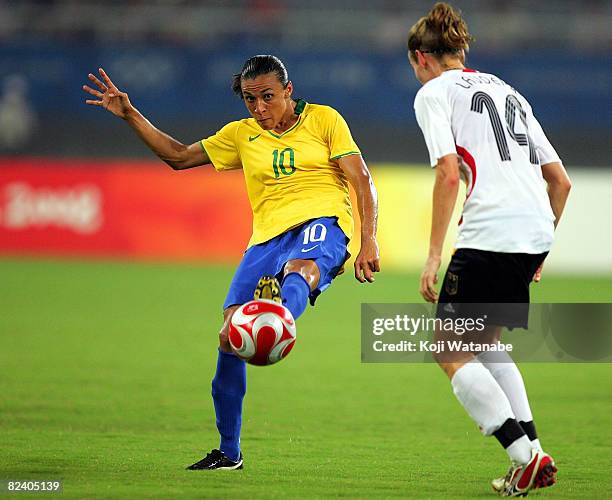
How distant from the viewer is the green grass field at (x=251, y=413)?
5.70m

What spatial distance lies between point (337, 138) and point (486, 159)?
4.15 feet

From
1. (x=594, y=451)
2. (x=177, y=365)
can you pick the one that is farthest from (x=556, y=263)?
(x=594, y=451)

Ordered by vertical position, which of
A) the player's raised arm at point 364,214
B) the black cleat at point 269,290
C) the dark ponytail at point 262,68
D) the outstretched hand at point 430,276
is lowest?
the black cleat at point 269,290

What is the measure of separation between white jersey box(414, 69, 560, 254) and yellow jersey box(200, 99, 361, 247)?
43.2 inches

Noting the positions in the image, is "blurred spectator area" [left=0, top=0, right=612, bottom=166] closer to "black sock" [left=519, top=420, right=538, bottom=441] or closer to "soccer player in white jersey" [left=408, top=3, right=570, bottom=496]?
"soccer player in white jersey" [left=408, top=3, right=570, bottom=496]

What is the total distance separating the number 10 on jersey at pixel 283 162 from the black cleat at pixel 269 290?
920 millimetres

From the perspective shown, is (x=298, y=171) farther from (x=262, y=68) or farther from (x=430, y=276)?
(x=430, y=276)

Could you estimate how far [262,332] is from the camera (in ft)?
17.7

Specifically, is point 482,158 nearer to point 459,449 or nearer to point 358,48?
point 459,449

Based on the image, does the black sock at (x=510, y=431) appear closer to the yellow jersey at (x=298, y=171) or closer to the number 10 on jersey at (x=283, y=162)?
the yellow jersey at (x=298, y=171)

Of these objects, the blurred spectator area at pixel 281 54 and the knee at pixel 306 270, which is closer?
the knee at pixel 306 270

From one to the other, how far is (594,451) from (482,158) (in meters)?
2.33

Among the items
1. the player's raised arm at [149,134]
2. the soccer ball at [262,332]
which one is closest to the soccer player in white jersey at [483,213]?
the soccer ball at [262,332]

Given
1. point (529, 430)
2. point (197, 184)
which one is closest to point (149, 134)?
point (529, 430)
